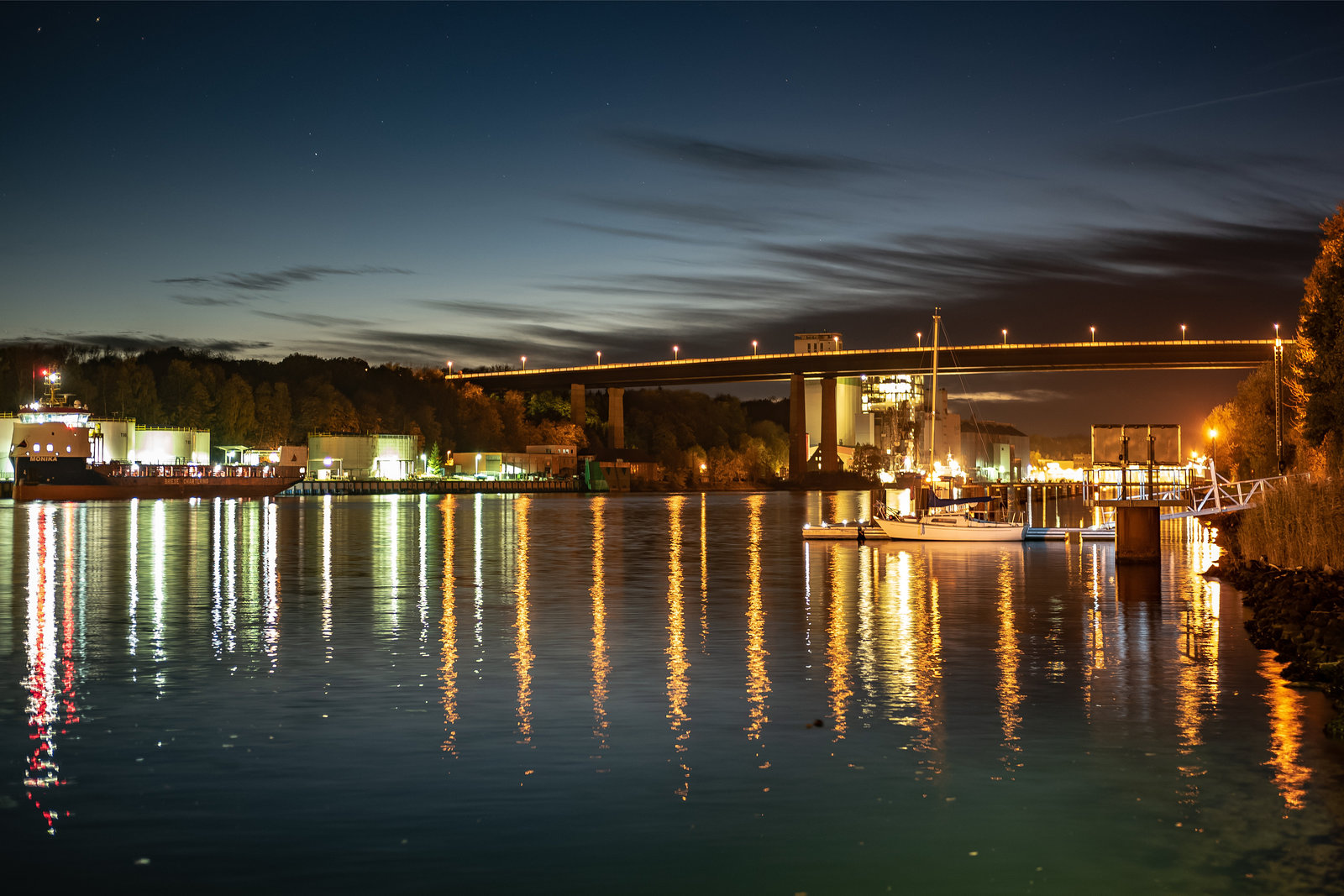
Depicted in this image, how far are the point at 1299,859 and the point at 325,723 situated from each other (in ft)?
33.1

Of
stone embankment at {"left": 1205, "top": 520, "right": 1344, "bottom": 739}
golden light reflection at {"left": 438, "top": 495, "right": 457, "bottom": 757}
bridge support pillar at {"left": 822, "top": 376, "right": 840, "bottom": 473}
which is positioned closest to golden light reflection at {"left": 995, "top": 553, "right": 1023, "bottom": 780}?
stone embankment at {"left": 1205, "top": 520, "right": 1344, "bottom": 739}

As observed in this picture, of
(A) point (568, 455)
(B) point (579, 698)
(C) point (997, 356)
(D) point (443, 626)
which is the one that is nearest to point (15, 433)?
(A) point (568, 455)

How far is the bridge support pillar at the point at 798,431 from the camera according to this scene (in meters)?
177

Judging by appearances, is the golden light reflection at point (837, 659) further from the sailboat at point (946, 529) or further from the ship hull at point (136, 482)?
the ship hull at point (136, 482)

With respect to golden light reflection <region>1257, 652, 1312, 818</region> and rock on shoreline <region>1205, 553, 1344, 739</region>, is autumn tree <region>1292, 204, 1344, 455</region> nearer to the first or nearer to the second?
rock on shoreline <region>1205, 553, 1344, 739</region>

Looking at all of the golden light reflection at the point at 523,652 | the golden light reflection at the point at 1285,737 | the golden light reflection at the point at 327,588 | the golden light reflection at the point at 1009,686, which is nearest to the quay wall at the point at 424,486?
the golden light reflection at the point at 327,588

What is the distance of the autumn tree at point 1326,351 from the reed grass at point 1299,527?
15.3 ft

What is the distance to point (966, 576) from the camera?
124 feet

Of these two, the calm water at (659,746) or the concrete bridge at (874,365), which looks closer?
the calm water at (659,746)

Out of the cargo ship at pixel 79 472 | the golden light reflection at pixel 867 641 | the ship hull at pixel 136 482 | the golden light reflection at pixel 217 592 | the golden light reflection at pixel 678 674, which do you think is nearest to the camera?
the golden light reflection at pixel 678 674

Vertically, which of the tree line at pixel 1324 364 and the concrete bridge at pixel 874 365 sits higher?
the concrete bridge at pixel 874 365

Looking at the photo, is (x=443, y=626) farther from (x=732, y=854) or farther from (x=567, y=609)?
(x=732, y=854)

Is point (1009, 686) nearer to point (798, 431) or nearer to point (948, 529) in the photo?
point (948, 529)

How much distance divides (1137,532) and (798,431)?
14068 centimetres
